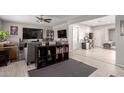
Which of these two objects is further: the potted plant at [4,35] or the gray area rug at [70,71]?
the gray area rug at [70,71]

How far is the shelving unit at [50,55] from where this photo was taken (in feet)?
8.70

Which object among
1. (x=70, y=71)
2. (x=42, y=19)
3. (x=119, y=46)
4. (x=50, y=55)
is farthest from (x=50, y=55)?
(x=119, y=46)

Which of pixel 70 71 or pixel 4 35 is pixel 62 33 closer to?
pixel 70 71

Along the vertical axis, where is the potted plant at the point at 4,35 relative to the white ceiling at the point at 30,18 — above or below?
below

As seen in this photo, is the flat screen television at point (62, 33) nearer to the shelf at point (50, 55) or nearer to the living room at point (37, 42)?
the living room at point (37, 42)

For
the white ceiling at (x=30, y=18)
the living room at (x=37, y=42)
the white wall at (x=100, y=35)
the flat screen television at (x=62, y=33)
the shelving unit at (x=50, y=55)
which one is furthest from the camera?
the white wall at (x=100, y=35)

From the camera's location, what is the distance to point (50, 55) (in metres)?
2.98

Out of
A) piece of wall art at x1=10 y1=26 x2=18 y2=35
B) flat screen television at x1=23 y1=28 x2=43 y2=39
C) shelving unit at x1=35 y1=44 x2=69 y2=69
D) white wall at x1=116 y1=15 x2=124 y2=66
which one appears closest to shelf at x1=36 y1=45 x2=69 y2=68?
shelving unit at x1=35 y1=44 x2=69 y2=69

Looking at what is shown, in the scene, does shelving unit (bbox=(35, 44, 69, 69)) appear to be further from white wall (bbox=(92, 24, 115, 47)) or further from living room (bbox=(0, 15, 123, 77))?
white wall (bbox=(92, 24, 115, 47))

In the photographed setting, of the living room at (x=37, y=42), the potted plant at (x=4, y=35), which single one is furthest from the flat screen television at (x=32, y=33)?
the potted plant at (x=4, y=35)

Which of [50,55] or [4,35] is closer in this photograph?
[4,35]
